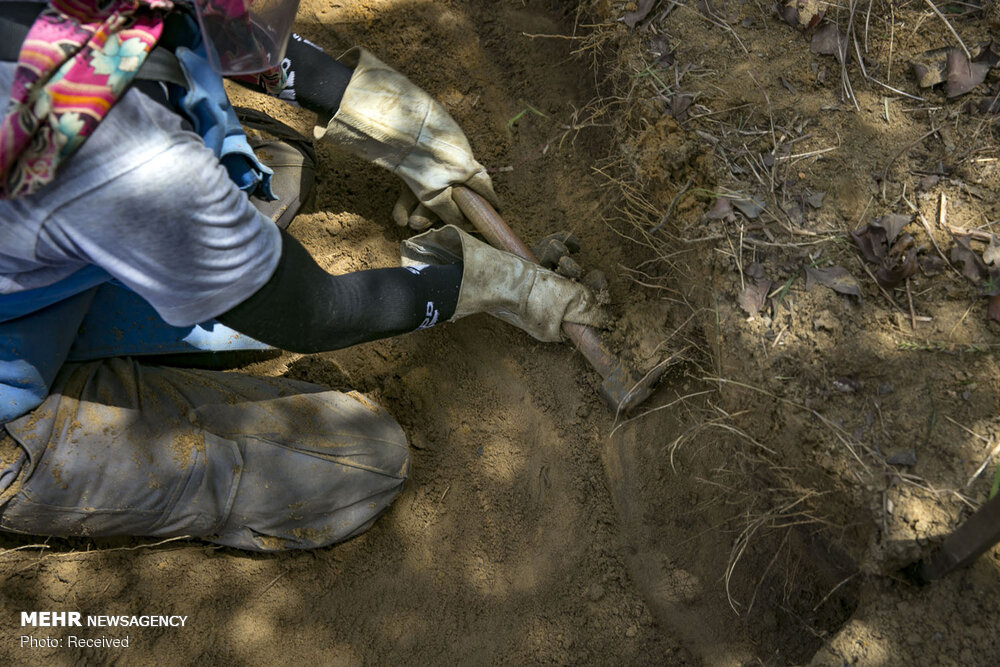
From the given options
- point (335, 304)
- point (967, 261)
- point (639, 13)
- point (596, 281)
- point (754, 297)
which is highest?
point (639, 13)

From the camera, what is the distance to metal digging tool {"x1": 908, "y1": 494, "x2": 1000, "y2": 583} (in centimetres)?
126

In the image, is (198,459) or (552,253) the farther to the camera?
(552,253)

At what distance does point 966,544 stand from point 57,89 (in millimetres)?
1744

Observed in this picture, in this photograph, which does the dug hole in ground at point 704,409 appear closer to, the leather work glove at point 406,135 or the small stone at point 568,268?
the small stone at point 568,268

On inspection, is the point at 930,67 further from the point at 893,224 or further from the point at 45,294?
the point at 45,294

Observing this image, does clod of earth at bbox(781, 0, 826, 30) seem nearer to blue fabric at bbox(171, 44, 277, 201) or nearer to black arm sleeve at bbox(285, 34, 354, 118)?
black arm sleeve at bbox(285, 34, 354, 118)

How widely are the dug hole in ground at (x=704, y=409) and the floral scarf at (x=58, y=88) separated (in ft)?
4.01

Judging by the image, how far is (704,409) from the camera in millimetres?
1859

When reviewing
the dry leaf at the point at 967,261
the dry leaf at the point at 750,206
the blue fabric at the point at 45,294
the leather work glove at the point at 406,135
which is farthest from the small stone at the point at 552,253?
the blue fabric at the point at 45,294

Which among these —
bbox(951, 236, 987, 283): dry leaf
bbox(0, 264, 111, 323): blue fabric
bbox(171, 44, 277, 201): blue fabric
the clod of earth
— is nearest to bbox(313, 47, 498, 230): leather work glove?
bbox(171, 44, 277, 201): blue fabric

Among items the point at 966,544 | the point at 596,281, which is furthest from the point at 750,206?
the point at 966,544

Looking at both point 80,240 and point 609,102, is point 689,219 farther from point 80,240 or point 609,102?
point 80,240

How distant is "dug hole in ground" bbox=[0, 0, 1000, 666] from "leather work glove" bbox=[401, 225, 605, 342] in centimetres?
14

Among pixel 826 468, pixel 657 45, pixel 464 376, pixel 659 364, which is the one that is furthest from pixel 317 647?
pixel 657 45
